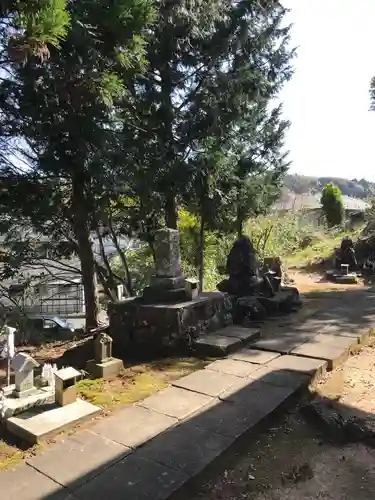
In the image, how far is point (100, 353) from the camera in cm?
416

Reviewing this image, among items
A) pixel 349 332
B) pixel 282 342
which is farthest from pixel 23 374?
pixel 349 332

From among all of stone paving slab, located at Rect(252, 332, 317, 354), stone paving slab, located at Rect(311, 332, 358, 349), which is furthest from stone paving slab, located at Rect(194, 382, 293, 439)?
stone paving slab, located at Rect(311, 332, 358, 349)

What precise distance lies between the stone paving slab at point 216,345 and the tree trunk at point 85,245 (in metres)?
2.58

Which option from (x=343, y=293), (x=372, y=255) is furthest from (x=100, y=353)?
(x=372, y=255)

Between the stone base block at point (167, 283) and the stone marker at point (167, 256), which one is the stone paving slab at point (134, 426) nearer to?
the stone base block at point (167, 283)

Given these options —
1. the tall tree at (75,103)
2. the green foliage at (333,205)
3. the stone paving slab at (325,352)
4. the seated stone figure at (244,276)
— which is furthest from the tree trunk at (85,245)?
the green foliage at (333,205)

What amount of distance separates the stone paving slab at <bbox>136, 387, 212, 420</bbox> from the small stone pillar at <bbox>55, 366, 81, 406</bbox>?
566 millimetres

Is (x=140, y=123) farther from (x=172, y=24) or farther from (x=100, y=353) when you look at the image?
(x=100, y=353)

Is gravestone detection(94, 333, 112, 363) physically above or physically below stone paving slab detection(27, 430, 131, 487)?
above

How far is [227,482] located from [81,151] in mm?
4095

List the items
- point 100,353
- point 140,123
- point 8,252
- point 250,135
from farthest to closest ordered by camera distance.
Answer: point 250,135
point 140,123
point 8,252
point 100,353

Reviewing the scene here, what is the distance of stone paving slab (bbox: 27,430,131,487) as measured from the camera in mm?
2375

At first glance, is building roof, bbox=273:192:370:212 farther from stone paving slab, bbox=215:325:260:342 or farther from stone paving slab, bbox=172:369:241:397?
stone paving slab, bbox=172:369:241:397

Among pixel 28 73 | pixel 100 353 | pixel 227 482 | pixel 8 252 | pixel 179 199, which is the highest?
pixel 28 73
